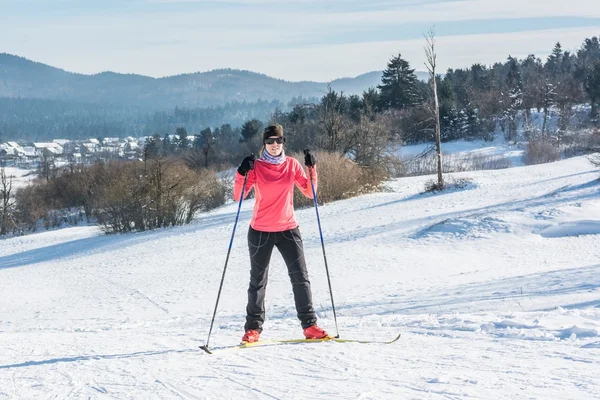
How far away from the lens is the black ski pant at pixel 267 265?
652 cm

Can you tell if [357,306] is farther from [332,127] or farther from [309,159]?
[332,127]

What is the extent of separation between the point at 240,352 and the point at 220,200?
39874 millimetres

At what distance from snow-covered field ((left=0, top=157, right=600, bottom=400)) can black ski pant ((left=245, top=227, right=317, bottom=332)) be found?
44cm

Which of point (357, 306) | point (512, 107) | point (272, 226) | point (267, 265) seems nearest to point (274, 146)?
point (272, 226)

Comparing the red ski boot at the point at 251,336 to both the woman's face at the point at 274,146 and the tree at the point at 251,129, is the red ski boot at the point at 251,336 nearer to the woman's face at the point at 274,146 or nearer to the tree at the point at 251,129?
the woman's face at the point at 274,146

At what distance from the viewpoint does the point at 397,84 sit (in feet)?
230

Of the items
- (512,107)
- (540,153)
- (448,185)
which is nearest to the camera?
(448,185)

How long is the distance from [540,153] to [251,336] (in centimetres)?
5030

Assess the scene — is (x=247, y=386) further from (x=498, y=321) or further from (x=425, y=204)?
(x=425, y=204)

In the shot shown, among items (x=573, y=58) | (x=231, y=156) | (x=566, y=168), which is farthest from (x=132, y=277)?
(x=573, y=58)

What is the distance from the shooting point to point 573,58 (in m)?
110

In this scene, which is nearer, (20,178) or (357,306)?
(357,306)

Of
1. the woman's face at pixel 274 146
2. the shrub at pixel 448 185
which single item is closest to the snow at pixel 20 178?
the shrub at pixel 448 185

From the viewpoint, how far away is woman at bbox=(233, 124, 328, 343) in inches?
255
